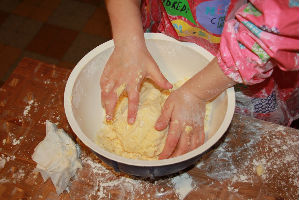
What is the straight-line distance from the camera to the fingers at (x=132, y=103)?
852mm

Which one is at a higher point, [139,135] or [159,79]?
[159,79]

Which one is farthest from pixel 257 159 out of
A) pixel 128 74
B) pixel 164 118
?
pixel 128 74

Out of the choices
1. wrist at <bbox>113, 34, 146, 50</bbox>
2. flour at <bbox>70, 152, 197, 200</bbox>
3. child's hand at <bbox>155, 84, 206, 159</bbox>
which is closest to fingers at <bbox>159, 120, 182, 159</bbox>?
child's hand at <bbox>155, 84, 206, 159</bbox>

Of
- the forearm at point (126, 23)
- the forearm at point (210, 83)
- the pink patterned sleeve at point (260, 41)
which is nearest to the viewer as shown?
the pink patterned sleeve at point (260, 41)

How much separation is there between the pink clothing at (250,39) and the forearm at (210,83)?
0.03 m

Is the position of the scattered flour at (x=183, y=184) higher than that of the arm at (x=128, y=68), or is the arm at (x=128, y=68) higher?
the arm at (x=128, y=68)

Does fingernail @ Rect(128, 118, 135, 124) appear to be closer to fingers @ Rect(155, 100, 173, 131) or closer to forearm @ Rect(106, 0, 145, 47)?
fingers @ Rect(155, 100, 173, 131)

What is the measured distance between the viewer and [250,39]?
2.26 feet

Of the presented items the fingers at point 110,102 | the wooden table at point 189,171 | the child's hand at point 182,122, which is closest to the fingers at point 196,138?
the child's hand at point 182,122

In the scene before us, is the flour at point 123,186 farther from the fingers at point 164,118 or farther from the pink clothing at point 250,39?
the pink clothing at point 250,39

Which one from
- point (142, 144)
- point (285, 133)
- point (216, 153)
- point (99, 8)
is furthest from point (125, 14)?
point (99, 8)

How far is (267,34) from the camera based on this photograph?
66 centimetres

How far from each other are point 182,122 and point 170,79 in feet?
0.76

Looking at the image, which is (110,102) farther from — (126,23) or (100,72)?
(126,23)
